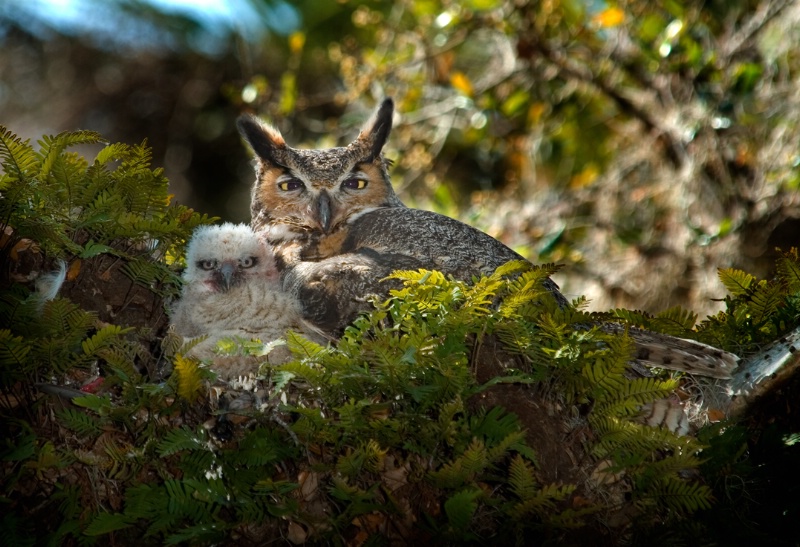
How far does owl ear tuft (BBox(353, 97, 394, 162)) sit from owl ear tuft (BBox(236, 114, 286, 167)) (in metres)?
0.31

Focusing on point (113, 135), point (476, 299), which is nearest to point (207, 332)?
point (476, 299)

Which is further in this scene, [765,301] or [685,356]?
[765,301]

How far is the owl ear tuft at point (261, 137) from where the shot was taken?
3391 mm

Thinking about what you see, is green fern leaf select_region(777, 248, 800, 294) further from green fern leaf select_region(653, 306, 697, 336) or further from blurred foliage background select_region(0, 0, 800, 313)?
blurred foliage background select_region(0, 0, 800, 313)

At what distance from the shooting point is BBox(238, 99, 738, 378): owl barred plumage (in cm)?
261

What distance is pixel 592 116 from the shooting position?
5688 mm

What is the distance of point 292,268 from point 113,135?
458 cm

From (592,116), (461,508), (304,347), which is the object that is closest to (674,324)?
(461,508)

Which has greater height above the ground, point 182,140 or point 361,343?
point 182,140

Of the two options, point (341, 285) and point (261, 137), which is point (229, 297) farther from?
point (261, 137)

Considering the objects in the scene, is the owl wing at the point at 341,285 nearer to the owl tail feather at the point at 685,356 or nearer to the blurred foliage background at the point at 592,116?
the owl tail feather at the point at 685,356

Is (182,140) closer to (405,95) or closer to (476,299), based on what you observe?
(405,95)

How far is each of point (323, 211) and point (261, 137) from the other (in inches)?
18.5

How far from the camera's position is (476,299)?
2186 mm
